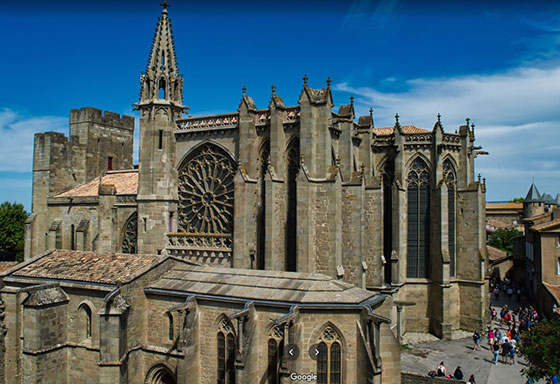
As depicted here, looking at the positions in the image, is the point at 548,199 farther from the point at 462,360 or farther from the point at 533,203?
the point at 462,360

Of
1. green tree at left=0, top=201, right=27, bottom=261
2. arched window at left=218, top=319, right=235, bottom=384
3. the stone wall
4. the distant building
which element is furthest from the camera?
green tree at left=0, top=201, right=27, bottom=261

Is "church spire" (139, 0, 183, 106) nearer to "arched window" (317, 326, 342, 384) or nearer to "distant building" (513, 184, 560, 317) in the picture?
"arched window" (317, 326, 342, 384)

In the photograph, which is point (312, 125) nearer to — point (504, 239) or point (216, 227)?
point (216, 227)

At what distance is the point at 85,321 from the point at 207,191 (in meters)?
9.83

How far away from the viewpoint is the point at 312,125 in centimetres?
2264

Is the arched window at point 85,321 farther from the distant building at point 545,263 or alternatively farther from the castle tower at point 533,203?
the castle tower at point 533,203

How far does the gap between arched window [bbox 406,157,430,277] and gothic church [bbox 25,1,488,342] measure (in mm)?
64

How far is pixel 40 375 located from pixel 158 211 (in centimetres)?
1055

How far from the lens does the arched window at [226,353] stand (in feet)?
56.8

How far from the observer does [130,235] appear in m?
29.3

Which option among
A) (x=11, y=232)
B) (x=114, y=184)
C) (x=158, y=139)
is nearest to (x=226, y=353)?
(x=158, y=139)

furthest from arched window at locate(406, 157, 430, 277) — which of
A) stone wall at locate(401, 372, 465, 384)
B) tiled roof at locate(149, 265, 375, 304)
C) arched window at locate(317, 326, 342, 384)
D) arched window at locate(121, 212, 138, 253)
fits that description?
arched window at locate(121, 212, 138, 253)

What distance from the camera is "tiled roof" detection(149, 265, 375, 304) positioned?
16547mm

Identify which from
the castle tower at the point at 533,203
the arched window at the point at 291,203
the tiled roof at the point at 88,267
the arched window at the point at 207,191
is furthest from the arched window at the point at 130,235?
the castle tower at the point at 533,203
